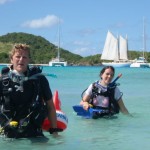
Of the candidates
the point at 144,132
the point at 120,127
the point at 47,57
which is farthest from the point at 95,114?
the point at 47,57

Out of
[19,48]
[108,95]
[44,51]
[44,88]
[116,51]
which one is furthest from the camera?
[44,51]

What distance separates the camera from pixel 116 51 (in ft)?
292

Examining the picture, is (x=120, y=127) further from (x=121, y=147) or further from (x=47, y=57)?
(x=47, y=57)

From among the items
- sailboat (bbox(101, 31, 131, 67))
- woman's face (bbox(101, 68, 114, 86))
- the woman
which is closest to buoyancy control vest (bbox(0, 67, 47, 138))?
woman's face (bbox(101, 68, 114, 86))

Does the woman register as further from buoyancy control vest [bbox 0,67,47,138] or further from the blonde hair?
the blonde hair

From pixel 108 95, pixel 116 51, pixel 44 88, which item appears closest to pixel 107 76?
pixel 108 95

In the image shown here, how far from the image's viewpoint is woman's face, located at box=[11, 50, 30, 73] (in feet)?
14.2

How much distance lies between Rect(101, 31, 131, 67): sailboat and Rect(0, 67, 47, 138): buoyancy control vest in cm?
8322

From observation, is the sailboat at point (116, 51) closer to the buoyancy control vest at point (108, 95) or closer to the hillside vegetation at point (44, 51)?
the hillside vegetation at point (44, 51)

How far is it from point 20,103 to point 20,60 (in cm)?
44

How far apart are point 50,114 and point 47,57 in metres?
99.7

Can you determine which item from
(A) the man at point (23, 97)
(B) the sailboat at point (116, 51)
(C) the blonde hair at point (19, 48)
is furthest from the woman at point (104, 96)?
(B) the sailboat at point (116, 51)

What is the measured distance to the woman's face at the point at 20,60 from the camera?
4.34m

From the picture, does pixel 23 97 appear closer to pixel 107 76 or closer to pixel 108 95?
pixel 107 76
